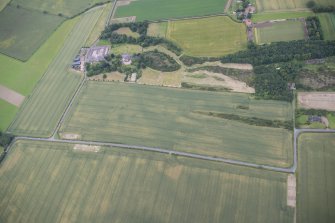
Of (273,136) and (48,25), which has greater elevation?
(48,25)

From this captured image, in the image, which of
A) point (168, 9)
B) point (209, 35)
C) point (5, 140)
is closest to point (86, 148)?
point (5, 140)

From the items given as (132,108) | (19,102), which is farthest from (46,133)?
(132,108)

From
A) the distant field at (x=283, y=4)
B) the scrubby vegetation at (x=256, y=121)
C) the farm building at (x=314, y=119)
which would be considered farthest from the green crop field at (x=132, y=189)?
the distant field at (x=283, y=4)

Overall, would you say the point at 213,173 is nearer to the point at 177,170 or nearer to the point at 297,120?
the point at 177,170

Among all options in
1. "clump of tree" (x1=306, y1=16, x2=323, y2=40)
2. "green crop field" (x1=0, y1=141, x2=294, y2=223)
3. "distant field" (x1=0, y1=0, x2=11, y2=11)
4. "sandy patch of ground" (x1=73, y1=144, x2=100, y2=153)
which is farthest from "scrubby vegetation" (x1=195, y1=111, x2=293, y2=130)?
"distant field" (x1=0, y1=0, x2=11, y2=11)

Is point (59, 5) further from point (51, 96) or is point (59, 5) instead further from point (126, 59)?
point (51, 96)

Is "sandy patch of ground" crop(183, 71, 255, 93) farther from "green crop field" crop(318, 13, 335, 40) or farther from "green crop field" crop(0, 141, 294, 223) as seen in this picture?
"green crop field" crop(318, 13, 335, 40)
